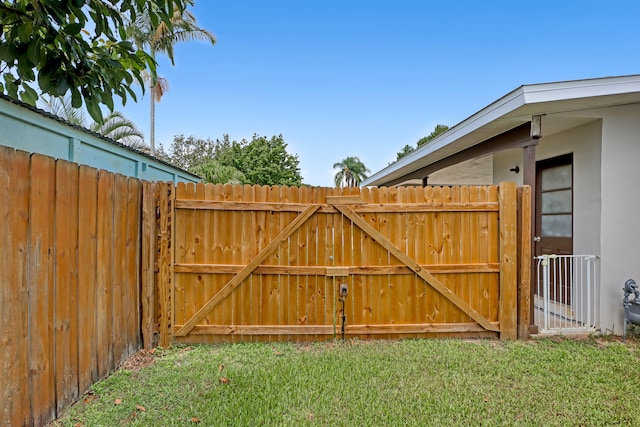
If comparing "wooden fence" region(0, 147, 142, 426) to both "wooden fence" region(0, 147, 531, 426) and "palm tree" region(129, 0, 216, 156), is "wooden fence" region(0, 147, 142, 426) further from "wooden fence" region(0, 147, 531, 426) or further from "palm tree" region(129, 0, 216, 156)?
"palm tree" region(129, 0, 216, 156)

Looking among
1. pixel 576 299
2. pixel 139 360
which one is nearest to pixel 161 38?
pixel 139 360

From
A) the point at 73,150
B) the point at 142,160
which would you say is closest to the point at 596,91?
the point at 73,150

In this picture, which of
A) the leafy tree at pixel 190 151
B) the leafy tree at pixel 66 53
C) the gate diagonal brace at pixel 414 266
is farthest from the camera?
the leafy tree at pixel 190 151

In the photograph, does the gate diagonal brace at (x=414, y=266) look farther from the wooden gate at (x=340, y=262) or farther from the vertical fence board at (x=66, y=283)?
the vertical fence board at (x=66, y=283)

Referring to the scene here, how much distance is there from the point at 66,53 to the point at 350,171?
4088cm

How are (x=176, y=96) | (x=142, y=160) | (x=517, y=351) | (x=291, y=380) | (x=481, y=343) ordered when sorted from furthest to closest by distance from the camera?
(x=176, y=96), (x=142, y=160), (x=481, y=343), (x=517, y=351), (x=291, y=380)

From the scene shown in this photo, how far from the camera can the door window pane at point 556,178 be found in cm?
527

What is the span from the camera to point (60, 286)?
8.30 feet

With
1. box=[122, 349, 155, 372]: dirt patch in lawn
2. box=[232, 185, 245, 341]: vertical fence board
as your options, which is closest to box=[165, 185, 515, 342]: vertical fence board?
box=[232, 185, 245, 341]: vertical fence board

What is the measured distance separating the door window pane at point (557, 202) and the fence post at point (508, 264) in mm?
1834

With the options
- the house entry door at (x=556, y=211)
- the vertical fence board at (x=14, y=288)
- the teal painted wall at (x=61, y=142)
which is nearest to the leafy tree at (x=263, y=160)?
the teal painted wall at (x=61, y=142)

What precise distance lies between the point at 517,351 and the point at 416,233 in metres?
1.60

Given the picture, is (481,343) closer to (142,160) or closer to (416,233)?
(416,233)

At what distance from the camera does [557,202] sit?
5.55 metres
